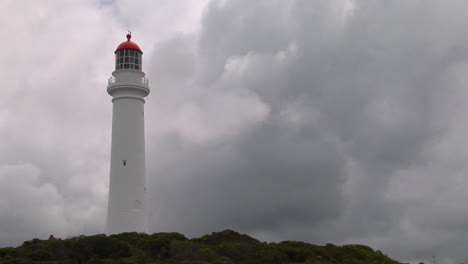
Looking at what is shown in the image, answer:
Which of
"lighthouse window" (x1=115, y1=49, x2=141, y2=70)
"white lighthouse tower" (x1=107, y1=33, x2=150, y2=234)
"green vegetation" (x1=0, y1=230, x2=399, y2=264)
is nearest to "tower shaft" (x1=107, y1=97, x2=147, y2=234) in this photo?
"white lighthouse tower" (x1=107, y1=33, x2=150, y2=234)

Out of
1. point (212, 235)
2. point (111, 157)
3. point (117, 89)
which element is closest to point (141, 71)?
point (117, 89)

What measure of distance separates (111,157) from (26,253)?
39.3ft

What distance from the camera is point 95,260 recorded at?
37500 millimetres

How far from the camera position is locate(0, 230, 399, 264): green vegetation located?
124 ft

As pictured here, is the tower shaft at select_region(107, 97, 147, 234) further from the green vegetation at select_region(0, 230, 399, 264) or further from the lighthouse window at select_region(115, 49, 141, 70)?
the green vegetation at select_region(0, 230, 399, 264)

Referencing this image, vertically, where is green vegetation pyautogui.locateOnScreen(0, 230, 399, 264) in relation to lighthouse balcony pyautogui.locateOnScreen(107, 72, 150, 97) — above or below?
below

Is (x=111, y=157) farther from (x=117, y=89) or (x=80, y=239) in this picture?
(x=80, y=239)

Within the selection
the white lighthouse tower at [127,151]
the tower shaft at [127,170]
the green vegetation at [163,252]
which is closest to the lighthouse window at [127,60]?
the white lighthouse tower at [127,151]

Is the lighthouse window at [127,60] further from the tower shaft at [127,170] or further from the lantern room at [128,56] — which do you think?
the tower shaft at [127,170]

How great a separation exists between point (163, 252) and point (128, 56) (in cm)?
1752

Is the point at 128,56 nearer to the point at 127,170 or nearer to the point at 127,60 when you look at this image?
the point at 127,60

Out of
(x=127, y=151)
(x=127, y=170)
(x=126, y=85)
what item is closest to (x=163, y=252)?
(x=127, y=170)

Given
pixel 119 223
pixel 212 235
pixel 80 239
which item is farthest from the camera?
pixel 119 223

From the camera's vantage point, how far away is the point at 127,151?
4850 cm
